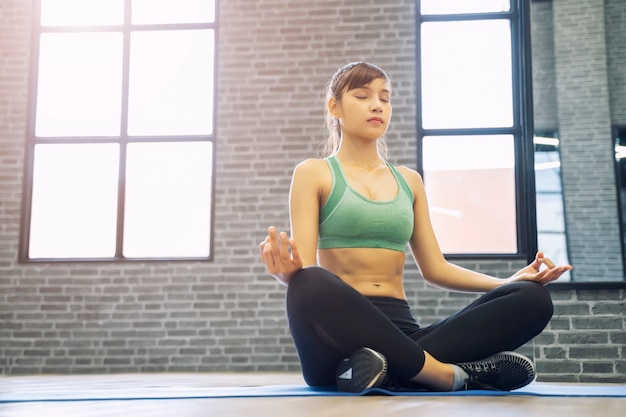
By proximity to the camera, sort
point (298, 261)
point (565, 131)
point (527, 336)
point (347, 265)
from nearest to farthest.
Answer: point (298, 261) < point (527, 336) < point (347, 265) < point (565, 131)

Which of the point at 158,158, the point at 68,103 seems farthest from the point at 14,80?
the point at 158,158

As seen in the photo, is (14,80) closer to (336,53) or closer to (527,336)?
(336,53)

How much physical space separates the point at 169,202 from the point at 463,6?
230 cm

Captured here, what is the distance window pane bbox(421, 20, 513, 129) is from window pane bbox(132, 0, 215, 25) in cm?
146

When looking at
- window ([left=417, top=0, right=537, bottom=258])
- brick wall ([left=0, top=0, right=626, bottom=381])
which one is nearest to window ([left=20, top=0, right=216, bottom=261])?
brick wall ([left=0, top=0, right=626, bottom=381])

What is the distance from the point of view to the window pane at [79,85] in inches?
191

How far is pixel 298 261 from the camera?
163cm

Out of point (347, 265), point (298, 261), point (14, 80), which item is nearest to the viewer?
point (298, 261)

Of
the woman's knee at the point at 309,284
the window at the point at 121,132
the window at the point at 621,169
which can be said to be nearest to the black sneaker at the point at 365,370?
the woman's knee at the point at 309,284

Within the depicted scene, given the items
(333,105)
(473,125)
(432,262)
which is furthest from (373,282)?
(473,125)

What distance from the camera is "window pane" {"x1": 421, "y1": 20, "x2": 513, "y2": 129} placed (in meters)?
4.61

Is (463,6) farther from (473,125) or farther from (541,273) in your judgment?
(541,273)

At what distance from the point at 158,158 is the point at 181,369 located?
137cm

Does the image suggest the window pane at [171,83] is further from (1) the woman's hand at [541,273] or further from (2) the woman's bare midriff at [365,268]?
(1) the woman's hand at [541,273]
